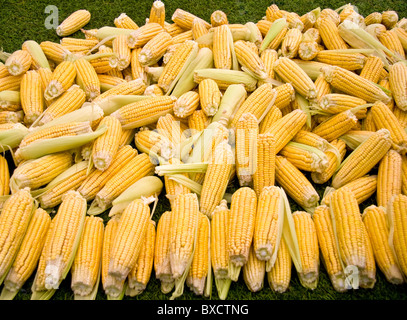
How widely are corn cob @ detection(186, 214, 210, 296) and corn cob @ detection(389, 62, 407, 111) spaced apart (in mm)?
1976

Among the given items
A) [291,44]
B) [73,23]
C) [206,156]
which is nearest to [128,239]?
[206,156]

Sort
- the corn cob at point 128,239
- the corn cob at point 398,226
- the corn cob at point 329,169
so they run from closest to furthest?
the corn cob at point 128,239
the corn cob at point 398,226
the corn cob at point 329,169

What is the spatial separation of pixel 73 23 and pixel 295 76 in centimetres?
248

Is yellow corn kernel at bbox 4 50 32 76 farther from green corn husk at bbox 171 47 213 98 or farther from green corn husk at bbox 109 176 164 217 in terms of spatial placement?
green corn husk at bbox 109 176 164 217

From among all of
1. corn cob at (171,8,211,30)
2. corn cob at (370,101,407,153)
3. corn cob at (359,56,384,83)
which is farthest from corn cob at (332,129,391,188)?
corn cob at (171,8,211,30)

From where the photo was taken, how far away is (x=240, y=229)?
2.30 metres

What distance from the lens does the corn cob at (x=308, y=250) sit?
231 cm

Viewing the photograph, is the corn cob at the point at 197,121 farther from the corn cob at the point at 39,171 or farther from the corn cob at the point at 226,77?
the corn cob at the point at 39,171

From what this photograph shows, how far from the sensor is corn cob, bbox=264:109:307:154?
2.85 metres

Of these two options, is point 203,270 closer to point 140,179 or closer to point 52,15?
point 140,179

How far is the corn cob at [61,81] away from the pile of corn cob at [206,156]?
0.5 inches

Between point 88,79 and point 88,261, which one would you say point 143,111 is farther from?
point 88,261

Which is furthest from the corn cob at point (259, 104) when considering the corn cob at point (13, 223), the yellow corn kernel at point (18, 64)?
the yellow corn kernel at point (18, 64)
